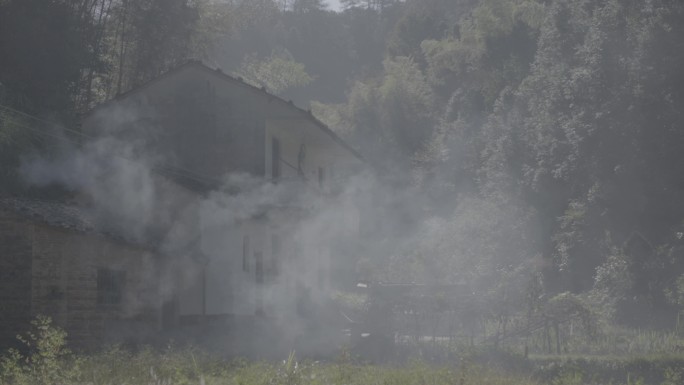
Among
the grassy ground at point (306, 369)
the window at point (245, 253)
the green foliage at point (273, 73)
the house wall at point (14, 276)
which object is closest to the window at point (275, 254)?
the window at point (245, 253)

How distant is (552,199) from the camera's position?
39844mm

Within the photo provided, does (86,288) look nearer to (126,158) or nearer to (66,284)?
(66,284)

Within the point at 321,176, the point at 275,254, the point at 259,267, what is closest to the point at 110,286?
the point at 259,267

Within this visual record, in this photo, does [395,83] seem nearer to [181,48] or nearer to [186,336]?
[181,48]

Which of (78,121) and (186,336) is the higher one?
(78,121)

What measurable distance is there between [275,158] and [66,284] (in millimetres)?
12326

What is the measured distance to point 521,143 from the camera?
44062 millimetres

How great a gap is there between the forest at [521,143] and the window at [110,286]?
4.03 meters

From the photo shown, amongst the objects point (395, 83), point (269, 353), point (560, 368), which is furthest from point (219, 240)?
point (395, 83)

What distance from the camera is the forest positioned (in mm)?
27938

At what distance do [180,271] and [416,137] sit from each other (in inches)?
1570

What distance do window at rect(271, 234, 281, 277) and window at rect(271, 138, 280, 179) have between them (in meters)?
2.26

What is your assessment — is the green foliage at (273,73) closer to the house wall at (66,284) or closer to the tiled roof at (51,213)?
the tiled roof at (51,213)

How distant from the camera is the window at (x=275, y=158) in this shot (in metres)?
32.0
